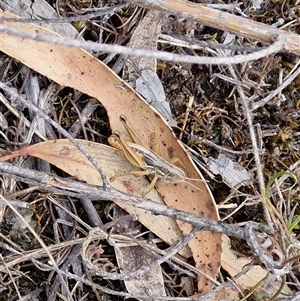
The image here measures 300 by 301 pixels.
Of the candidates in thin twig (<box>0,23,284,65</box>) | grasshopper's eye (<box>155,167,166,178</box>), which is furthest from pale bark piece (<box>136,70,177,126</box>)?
thin twig (<box>0,23,284,65</box>)

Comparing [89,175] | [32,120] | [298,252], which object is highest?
[32,120]

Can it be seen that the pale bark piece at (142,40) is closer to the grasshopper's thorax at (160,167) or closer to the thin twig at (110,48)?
the grasshopper's thorax at (160,167)

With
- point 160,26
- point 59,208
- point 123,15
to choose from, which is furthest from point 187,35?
point 59,208

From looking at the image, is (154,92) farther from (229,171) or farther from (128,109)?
(229,171)

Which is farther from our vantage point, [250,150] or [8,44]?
[250,150]

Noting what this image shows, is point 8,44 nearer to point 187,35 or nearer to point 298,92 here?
point 187,35

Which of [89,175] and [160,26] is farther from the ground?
[160,26]

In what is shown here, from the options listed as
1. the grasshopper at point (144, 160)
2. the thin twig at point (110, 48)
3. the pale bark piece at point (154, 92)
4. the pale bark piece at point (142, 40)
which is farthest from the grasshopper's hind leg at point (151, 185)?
the thin twig at point (110, 48)

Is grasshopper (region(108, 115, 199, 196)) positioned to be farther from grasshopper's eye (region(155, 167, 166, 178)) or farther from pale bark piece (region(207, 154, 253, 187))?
pale bark piece (region(207, 154, 253, 187))
